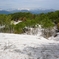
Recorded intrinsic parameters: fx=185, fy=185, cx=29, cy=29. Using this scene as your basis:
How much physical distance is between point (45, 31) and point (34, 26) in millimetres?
4491

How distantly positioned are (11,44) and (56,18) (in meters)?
44.9

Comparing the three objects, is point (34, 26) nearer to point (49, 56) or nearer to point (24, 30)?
point (24, 30)

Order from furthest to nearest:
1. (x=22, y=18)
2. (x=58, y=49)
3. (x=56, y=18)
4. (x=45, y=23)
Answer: (x=22, y=18)
(x=56, y=18)
(x=45, y=23)
(x=58, y=49)

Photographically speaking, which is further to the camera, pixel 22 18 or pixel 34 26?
pixel 22 18

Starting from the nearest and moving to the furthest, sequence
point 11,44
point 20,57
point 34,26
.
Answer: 1. point 20,57
2. point 11,44
3. point 34,26

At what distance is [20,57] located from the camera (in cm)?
1115

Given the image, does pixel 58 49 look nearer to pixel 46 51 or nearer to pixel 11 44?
pixel 46 51

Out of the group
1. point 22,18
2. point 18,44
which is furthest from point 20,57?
point 22,18

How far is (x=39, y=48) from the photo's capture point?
1312cm

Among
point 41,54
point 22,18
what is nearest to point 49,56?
point 41,54

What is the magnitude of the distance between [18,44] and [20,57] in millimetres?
3192

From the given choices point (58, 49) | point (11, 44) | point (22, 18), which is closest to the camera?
point (58, 49)

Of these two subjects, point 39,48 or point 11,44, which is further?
point 11,44

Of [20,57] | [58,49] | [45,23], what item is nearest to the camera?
[20,57]
